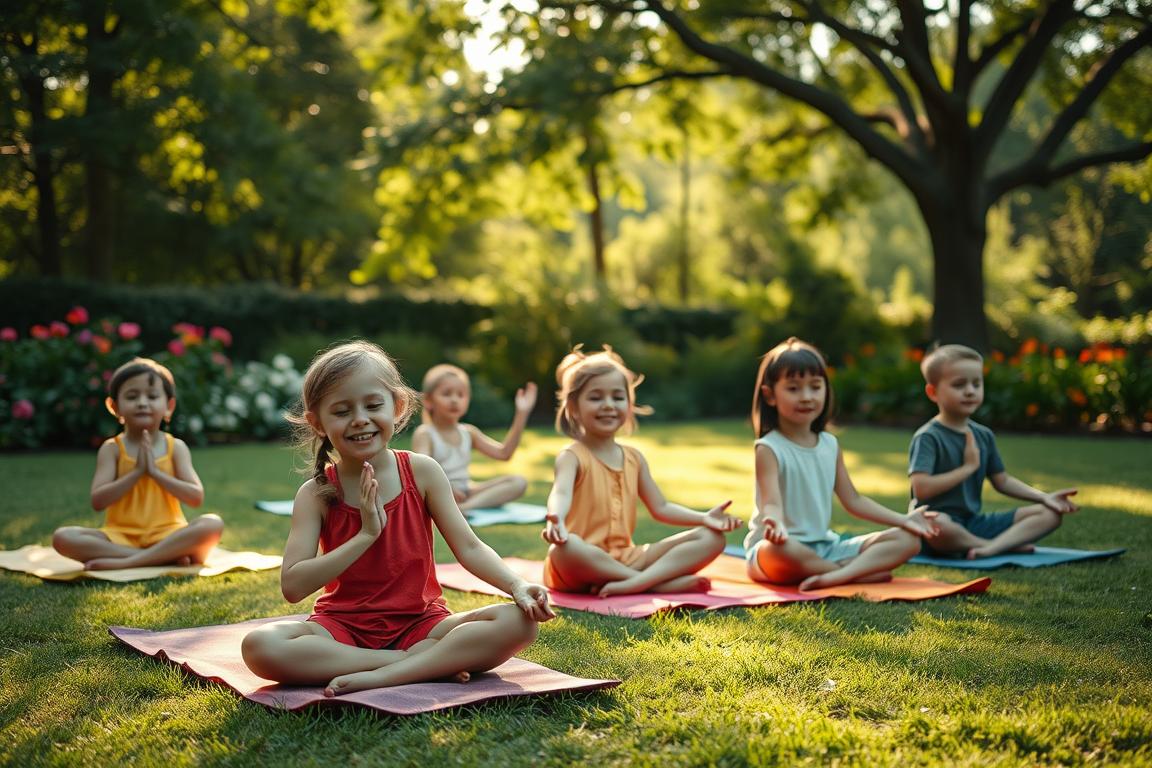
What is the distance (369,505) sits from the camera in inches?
133

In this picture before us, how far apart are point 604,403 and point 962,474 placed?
2.32m

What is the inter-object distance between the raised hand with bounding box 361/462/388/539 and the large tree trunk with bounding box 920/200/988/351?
13.1 metres

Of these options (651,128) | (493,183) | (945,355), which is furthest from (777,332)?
(945,355)

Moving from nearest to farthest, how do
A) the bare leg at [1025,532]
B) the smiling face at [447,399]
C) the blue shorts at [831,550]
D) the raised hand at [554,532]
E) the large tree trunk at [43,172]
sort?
1. the raised hand at [554,532]
2. the blue shorts at [831,550]
3. the bare leg at [1025,532]
4. the smiling face at [447,399]
5. the large tree trunk at [43,172]

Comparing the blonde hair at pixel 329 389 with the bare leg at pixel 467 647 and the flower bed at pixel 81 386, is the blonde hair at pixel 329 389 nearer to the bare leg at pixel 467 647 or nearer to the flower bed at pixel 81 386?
the bare leg at pixel 467 647

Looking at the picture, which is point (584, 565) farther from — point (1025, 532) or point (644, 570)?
point (1025, 532)

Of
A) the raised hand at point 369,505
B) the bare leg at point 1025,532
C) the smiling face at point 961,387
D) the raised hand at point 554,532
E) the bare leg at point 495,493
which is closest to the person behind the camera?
the raised hand at point 369,505

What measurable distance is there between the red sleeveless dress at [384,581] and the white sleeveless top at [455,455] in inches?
175

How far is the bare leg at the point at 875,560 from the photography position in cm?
526

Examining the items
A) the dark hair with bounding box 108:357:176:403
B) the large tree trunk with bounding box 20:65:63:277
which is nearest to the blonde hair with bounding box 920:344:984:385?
the dark hair with bounding box 108:357:176:403

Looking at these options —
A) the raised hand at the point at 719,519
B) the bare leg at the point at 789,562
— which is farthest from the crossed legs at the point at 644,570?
the bare leg at the point at 789,562

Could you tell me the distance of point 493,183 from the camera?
631 inches

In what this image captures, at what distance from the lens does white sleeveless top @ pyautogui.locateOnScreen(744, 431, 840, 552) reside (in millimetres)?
5621

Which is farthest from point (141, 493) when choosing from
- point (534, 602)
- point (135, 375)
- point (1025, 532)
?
point (1025, 532)
